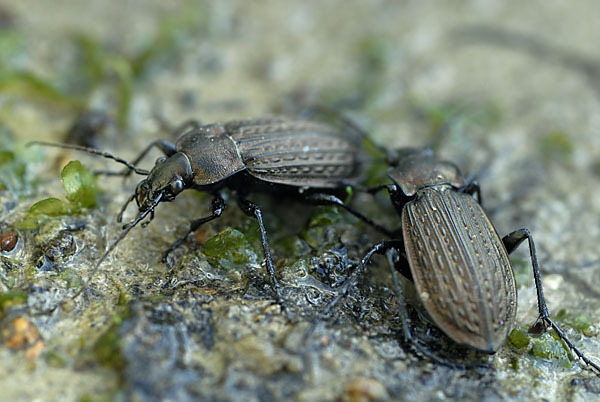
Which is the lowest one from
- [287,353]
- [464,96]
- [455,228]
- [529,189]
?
[287,353]

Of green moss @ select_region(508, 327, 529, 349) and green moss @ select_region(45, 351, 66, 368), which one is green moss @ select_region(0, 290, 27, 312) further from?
green moss @ select_region(508, 327, 529, 349)

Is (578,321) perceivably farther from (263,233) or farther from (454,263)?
(263,233)

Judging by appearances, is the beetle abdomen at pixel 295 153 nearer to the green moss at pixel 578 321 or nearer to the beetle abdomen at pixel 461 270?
the beetle abdomen at pixel 461 270

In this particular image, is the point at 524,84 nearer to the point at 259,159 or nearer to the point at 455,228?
the point at 455,228

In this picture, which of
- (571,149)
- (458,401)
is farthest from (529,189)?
(458,401)

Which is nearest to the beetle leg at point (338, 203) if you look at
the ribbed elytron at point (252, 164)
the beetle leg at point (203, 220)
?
the ribbed elytron at point (252, 164)

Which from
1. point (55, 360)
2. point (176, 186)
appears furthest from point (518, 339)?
point (55, 360)
